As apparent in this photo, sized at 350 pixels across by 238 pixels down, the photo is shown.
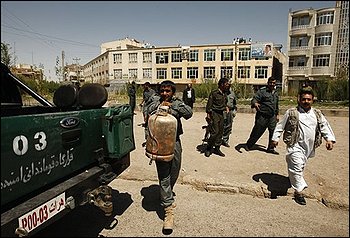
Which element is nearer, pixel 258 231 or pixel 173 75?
pixel 258 231

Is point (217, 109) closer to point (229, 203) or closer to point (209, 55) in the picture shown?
point (229, 203)

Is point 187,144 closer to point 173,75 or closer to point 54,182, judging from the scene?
point 54,182

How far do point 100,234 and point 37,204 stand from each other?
1.08 meters

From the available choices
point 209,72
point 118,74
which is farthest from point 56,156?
point 118,74

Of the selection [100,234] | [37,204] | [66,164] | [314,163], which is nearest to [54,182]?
[66,164]

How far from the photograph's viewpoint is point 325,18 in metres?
39.8

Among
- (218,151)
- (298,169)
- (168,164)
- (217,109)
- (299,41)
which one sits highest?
(299,41)

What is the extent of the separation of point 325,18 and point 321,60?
21.0ft

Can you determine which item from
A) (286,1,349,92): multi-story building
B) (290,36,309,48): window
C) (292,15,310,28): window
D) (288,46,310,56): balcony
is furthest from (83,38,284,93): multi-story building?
(292,15,310,28): window

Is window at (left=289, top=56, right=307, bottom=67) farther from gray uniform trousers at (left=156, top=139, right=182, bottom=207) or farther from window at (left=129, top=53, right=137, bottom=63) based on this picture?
gray uniform trousers at (left=156, top=139, right=182, bottom=207)

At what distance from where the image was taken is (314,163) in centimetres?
534

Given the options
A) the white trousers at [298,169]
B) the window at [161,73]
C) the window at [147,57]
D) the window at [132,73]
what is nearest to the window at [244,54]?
the window at [161,73]

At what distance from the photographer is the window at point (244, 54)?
1923 inches

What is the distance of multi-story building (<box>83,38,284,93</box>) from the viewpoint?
47656mm
